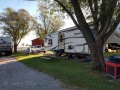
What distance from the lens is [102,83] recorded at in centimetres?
991

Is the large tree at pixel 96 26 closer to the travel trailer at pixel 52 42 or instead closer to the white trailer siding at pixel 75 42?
the white trailer siding at pixel 75 42

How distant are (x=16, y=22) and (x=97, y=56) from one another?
38.0m

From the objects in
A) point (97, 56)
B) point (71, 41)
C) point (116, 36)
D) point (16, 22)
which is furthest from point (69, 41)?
point (16, 22)

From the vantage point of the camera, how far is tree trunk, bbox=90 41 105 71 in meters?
13.2

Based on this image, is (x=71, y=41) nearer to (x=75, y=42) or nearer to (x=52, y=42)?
(x=75, y=42)

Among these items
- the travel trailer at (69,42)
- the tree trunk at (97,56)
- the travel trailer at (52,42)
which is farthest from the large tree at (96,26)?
the travel trailer at (52,42)

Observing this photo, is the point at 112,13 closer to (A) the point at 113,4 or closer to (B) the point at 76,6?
(A) the point at 113,4

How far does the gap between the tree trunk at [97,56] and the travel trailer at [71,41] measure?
6013 millimetres

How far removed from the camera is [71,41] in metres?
24.4

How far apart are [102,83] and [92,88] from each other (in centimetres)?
110

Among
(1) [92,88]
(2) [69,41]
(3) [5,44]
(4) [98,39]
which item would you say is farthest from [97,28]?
(3) [5,44]

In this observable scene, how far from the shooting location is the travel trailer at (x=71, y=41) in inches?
785

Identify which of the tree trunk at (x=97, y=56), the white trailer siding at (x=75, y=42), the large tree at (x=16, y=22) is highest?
the large tree at (x=16, y=22)

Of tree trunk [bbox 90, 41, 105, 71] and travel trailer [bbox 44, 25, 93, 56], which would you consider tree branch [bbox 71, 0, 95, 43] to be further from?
travel trailer [bbox 44, 25, 93, 56]
